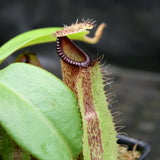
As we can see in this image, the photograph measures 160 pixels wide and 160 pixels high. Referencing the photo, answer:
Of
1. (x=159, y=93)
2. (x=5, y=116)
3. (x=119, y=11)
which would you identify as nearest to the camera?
(x=5, y=116)

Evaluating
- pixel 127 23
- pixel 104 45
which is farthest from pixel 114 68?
pixel 127 23

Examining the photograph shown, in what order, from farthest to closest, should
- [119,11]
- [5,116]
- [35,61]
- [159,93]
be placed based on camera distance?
1. [119,11]
2. [159,93]
3. [35,61]
4. [5,116]

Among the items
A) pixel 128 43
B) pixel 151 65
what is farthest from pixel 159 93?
pixel 128 43

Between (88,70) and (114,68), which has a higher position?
(88,70)

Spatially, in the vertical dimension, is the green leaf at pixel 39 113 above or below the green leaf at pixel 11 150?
above

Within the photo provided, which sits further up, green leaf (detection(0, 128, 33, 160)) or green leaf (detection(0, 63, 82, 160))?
green leaf (detection(0, 63, 82, 160))

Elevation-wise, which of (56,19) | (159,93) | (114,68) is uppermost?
(56,19)

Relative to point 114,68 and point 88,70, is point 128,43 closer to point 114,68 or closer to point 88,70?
point 114,68

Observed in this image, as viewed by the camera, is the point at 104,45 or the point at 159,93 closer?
the point at 159,93
